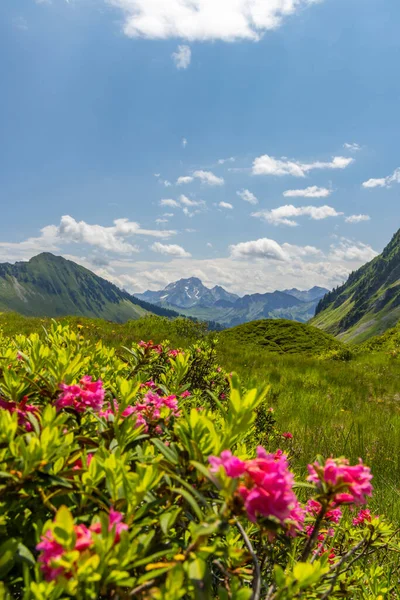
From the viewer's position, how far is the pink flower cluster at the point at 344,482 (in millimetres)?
1170

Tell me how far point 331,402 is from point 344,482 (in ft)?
29.2

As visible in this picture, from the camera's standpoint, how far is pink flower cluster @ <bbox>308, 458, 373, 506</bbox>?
1170 mm

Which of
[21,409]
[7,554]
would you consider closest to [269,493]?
[7,554]

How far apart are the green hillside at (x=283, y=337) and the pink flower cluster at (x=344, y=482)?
2301 cm

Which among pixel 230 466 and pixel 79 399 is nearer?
pixel 230 466

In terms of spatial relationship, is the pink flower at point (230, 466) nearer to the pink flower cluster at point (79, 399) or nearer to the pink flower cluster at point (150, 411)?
the pink flower cluster at point (150, 411)

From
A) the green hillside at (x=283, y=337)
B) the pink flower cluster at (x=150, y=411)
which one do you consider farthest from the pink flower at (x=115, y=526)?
the green hillside at (x=283, y=337)

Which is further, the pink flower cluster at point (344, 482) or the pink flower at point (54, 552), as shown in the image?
the pink flower cluster at point (344, 482)

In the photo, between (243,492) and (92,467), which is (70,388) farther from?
(243,492)

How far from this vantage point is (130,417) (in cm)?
150

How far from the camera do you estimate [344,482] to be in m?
1.19

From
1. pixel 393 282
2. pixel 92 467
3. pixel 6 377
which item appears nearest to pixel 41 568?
pixel 92 467

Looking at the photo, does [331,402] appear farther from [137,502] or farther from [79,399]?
[137,502]

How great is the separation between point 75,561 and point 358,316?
202m
